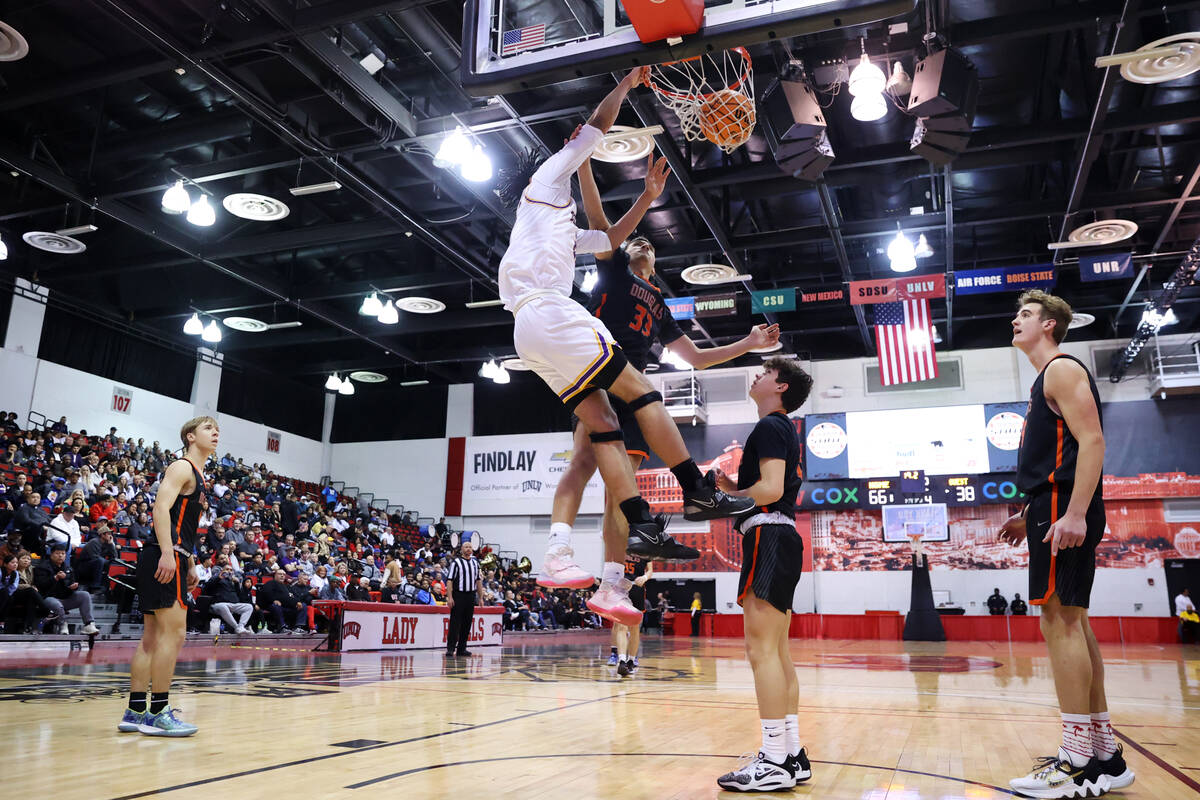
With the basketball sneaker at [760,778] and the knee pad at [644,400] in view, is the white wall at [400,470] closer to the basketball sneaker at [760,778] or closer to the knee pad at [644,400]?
the knee pad at [644,400]

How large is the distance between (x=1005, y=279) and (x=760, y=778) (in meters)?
15.3

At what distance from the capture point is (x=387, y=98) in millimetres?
12531

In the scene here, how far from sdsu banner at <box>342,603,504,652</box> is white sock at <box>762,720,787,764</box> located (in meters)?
9.88

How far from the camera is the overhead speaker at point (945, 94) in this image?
10016 mm

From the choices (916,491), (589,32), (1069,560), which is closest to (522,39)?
(589,32)

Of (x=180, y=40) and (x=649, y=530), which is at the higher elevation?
(x=180, y=40)

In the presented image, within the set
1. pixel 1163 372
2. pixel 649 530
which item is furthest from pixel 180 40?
pixel 1163 372

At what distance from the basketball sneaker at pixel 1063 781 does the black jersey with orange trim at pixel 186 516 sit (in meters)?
4.47

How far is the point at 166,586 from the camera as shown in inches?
191

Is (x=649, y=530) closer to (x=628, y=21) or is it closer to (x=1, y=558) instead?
(x=628, y=21)

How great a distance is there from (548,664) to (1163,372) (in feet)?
65.9

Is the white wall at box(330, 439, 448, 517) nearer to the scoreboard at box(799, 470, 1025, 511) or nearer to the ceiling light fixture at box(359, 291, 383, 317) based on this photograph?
the ceiling light fixture at box(359, 291, 383, 317)

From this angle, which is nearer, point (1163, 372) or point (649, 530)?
point (649, 530)

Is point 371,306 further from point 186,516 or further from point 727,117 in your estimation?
point 727,117
